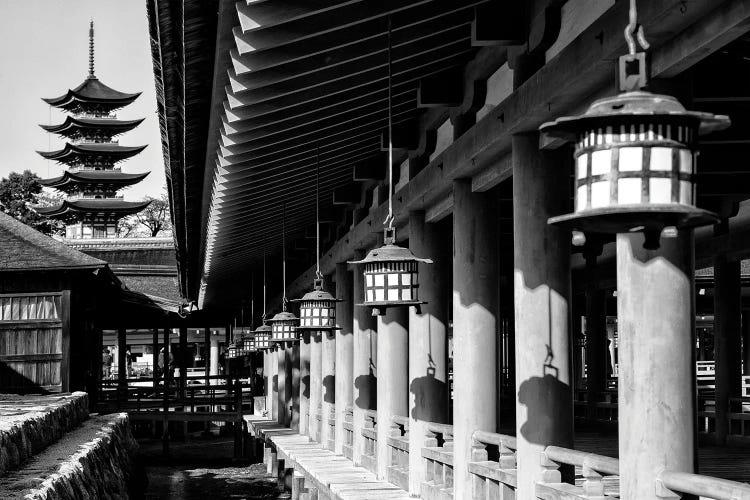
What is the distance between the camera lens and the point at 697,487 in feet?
16.6

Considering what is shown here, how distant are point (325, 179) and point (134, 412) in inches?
660

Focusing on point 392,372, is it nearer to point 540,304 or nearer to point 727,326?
point 727,326

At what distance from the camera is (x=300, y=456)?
57.4ft

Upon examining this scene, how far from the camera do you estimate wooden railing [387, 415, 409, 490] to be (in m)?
12.0

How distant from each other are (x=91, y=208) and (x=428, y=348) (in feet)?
187

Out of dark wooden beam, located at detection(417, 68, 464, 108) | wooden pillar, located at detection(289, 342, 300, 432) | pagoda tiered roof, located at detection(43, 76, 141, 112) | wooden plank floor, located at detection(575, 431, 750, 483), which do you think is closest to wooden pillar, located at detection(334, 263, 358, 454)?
wooden plank floor, located at detection(575, 431, 750, 483)

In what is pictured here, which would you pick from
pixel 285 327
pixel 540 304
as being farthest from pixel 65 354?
pixel 540 304

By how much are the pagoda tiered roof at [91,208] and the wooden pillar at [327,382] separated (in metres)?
47.4

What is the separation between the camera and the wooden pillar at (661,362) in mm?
5410

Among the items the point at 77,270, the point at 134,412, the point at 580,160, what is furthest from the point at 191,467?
the point at 580,160

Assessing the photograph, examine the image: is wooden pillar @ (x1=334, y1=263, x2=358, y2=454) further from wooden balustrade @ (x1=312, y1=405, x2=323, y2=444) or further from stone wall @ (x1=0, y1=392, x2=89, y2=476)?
stone wall @ (x1=0, y1=392, x2=89, y2=476)

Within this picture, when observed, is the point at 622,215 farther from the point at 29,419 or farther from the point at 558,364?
the point at 29,419

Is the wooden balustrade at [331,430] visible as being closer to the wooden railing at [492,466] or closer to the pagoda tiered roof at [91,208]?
the wooden railing at [492,466]

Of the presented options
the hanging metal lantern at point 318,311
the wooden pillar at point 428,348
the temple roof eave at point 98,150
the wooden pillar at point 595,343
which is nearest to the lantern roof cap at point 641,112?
the wooden pillar at point 428,348
